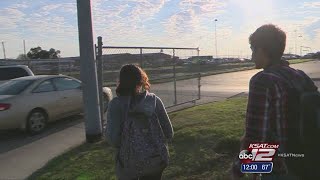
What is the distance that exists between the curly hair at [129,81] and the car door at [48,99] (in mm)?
7998

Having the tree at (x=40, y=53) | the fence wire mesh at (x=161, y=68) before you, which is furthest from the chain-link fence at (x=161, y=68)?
the tree at (x=40, y=53)

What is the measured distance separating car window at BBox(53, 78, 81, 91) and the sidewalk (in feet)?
4.62

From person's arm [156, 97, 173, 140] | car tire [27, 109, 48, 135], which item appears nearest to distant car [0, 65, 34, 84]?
car tire [27, 109, 48, 135]

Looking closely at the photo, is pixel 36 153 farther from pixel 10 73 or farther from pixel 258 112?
pixel 10 73

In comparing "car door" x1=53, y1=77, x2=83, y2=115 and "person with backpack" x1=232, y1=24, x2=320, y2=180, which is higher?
"person with backpack" x1=232, y1=24, x2=320, y2=180

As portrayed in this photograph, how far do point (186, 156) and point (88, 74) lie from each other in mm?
3097

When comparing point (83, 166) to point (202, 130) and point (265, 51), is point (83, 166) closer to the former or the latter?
point (202, 130)

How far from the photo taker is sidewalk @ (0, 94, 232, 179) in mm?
7703

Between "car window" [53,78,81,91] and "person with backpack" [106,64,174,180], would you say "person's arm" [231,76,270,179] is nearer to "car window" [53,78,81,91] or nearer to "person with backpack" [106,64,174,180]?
"person with backpack" [106,64,174,180]

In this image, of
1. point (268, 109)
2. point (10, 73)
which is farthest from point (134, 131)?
point (10, 73)

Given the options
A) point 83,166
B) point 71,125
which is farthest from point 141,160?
point 71,125

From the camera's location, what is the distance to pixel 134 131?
3.76 metres

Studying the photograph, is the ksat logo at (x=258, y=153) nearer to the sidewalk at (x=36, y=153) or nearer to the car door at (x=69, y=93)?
the sidewalk at (x=36, y=153)

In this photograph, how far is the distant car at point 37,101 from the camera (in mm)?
10777
